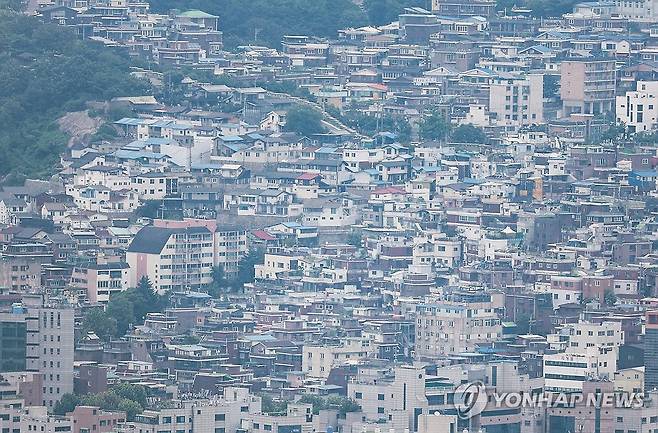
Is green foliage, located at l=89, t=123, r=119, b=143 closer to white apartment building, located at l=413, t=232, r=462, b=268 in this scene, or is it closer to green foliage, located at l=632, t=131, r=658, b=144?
green foliage, located at l=632, t=131, r=658, b=144

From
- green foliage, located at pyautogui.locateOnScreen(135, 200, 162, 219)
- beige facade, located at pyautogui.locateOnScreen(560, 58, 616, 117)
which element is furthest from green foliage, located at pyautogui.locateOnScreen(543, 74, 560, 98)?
green foliage, located at pyautogui.locateOnScreen(135, 200, 162, 219)

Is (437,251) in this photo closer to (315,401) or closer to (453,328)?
(453,328)

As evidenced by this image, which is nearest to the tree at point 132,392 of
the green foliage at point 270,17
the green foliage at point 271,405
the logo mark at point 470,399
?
the green foliage at point 271,405

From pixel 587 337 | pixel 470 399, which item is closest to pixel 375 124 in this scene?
pixel 587 337

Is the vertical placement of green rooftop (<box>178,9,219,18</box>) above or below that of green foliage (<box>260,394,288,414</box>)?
above

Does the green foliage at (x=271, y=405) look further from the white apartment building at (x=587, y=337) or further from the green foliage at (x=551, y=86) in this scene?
the green foliage at (x=551, y=86)
